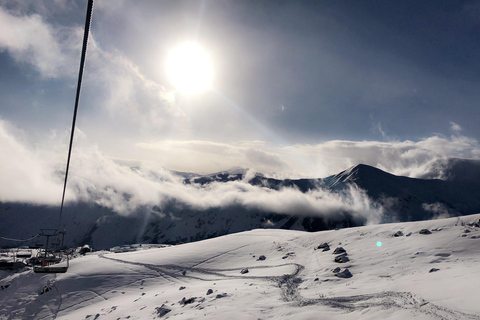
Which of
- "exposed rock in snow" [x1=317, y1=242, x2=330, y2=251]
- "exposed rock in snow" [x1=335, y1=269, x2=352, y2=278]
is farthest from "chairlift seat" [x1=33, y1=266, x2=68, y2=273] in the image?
"exposed rock in snow" [x1=317, y1=242, x2=330, y2=251]

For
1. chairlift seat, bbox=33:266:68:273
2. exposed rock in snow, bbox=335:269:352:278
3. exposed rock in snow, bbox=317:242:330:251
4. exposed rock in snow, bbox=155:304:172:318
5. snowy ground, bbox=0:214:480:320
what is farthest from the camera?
exposed rock in snow, bbox=317:242:330:251

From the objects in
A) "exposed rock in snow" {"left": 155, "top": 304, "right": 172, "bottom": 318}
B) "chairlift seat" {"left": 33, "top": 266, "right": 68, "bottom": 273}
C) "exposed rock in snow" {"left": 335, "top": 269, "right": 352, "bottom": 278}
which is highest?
"chairlift seat" {"left": 33, "top": 266, "right": 68, "bottom": 273}

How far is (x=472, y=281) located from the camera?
21672 mm

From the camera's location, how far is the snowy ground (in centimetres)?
2109

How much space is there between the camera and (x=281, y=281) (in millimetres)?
32156

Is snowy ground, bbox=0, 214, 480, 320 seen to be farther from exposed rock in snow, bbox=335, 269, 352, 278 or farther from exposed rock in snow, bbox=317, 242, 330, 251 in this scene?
exposed rock in snow, bbox=317, 242, 330, 251

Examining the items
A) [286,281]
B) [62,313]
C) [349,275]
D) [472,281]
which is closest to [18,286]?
[62,313]

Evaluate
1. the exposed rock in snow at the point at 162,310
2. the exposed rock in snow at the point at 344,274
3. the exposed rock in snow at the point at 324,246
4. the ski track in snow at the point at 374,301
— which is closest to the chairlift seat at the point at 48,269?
the exposed rock in snow at the point at 162,310

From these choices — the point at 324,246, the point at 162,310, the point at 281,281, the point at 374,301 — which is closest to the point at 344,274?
the point at 281,281

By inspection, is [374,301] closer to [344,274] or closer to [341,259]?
[344,274]

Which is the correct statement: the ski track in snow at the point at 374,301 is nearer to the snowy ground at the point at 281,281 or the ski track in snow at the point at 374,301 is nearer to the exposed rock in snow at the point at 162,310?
the snowy ground at the point at 281,281

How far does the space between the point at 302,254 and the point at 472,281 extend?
1064 inches

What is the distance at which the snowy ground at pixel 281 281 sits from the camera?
21094 millimetres

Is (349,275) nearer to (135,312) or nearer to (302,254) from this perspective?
(302,254)
